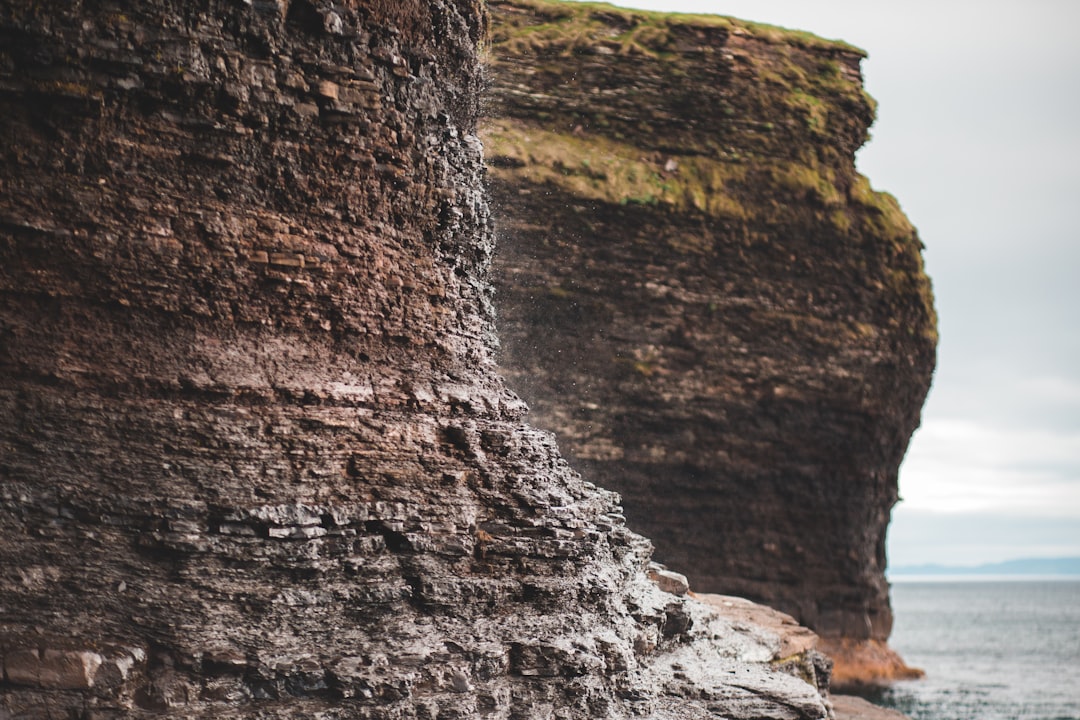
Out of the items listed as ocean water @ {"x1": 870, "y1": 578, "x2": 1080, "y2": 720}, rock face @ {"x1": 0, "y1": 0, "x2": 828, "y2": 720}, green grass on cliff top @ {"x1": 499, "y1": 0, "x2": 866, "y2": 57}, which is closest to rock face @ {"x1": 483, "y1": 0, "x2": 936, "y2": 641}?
green grass on cliff top @ {"x1": 499, "y1": 0, "x2": 866, "y2": 57}

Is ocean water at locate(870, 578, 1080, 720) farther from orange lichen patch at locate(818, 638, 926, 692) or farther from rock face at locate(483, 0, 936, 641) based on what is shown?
rock face at locate(483, 0, 936, 641)

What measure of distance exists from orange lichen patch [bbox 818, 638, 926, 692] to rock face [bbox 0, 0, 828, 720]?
29940mm

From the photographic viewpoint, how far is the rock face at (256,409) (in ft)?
34.9

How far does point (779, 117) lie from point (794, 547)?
1486 cm

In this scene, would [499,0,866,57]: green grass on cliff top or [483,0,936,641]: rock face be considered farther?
[499,0,866,57]: green grass on cliff top

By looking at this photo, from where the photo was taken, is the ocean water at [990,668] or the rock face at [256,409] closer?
the rock face at [256,409]

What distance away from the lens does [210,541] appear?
10.8m

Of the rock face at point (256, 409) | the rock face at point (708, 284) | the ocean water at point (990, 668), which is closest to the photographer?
the rock face at point (256, 409)

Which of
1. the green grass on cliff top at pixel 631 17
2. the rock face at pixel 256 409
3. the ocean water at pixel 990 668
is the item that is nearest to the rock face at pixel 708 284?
the green grass on cliff top at pixel 631 17

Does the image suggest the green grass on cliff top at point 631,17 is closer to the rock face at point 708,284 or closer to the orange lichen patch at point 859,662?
the rock face at point 708,284

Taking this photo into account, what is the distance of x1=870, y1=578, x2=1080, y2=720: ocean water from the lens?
37.9 meters

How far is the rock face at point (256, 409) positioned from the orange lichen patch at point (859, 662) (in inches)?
1179

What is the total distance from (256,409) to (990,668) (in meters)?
52.0

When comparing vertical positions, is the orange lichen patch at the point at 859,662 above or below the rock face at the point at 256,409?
below
